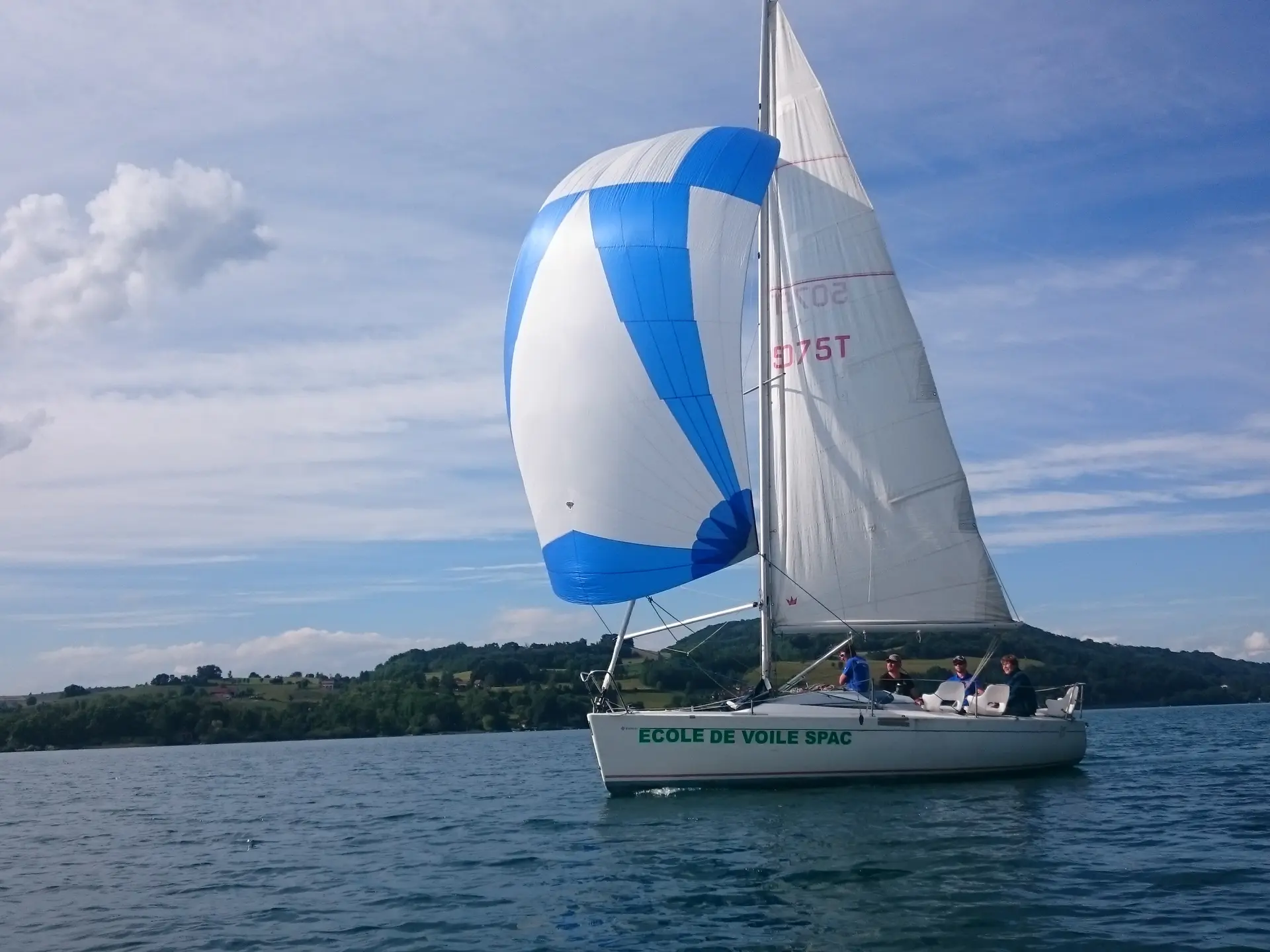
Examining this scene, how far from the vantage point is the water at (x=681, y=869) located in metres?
8.98

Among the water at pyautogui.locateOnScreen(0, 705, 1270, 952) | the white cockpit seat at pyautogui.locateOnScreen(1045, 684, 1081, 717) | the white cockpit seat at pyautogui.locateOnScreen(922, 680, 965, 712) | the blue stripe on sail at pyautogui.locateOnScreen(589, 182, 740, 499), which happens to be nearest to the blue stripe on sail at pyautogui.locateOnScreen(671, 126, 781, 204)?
the blue stripe on sail at pyautogui.locateOnScreen(589, 182, 740, 499)

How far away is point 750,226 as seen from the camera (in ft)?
57.6

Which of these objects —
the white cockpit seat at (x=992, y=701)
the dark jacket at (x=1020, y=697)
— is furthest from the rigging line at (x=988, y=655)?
the dark jacket at (x=1020, y=697)

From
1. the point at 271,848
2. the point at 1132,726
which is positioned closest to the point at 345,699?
the point at 1132,726

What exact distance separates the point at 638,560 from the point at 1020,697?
642 centimetres

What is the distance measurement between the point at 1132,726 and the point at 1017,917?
35805 mm

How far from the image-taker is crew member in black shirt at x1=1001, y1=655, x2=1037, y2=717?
59.4 ft

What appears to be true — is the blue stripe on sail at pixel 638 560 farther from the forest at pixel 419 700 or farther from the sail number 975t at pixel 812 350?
the forest at pixel 419 700

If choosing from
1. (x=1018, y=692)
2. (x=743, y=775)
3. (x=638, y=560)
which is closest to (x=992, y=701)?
(x=1018, y=692)

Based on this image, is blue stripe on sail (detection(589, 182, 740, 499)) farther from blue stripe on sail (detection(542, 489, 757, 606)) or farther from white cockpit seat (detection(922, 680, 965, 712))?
white cockpit seat (detection(922, 680, 965, 712))

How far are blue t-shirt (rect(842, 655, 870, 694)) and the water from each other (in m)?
1.48

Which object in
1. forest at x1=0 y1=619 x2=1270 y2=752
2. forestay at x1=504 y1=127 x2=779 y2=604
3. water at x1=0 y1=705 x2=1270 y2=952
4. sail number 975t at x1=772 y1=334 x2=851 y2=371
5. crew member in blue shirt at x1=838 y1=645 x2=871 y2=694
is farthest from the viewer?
forest at x1=0 y1=619 x2=1270 y2=752

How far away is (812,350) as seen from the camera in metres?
18.6

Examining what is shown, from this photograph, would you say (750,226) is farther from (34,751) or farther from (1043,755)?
(34,751)
